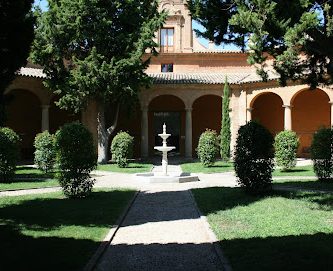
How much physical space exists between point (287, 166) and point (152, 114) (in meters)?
14.1

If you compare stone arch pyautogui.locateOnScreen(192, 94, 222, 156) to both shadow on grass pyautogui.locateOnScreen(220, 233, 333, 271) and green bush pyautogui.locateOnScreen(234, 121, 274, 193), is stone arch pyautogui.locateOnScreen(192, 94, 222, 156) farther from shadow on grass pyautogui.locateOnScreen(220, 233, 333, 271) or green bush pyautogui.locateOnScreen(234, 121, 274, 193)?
shadow on grass pyautogui.locateOnScreen(220, 233, 333, 271)

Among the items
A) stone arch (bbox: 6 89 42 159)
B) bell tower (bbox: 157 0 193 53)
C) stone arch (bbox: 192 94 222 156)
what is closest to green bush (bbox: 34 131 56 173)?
stone arch (bbox: 6 89 42 159)

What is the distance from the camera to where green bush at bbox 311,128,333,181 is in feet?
48.3

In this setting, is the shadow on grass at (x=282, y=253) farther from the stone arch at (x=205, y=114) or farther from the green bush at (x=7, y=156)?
the stone arch at (x=205, y=114)

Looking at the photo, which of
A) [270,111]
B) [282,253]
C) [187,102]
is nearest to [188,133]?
[187,102]

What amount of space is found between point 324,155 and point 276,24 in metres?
7.20

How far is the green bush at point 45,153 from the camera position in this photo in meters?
18.3

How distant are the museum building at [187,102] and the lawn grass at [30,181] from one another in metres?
8.09

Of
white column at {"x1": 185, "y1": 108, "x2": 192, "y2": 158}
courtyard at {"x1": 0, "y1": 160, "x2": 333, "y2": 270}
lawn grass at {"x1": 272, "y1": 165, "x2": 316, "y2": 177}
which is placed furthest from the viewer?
white column at {"x1": 185, "y1": 108, "x2": 192, "y2": 158}

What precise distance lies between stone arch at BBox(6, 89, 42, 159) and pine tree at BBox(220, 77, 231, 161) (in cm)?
1232

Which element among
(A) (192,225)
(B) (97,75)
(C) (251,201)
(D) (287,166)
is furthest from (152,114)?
(A) (192,225)

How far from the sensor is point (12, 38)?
710cm

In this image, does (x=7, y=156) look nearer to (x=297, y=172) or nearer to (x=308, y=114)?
(x=297, y=172)

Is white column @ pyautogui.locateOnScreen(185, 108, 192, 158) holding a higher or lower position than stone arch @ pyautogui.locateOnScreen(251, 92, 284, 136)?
lower
